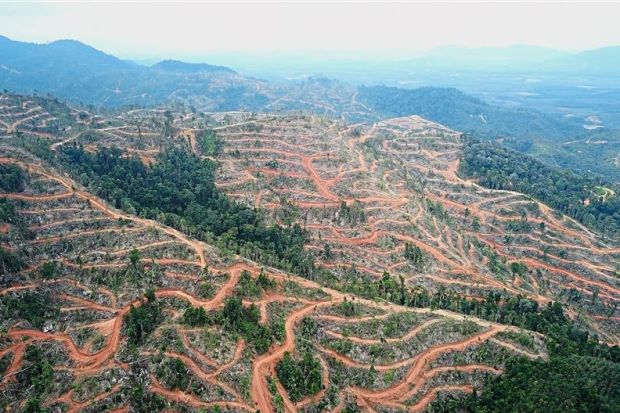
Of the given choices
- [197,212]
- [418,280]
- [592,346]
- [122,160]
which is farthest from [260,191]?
[592,346]

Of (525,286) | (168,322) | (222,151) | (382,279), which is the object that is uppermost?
(222,151)

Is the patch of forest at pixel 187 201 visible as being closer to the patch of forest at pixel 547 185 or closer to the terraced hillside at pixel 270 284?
the terraced hillside at pixel 270 284

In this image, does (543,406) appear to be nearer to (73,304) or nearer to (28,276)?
(73,304)

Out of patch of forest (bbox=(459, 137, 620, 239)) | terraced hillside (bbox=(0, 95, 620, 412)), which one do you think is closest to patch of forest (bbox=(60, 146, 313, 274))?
terraced hillside (bbox=(0, 95, 620, 412))

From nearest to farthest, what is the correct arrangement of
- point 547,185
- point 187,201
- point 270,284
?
point 270,284 < point 187,201 < point 547,185

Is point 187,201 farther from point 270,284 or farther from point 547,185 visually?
point 547,185

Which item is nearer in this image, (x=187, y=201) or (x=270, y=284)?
(x=270, y=284)

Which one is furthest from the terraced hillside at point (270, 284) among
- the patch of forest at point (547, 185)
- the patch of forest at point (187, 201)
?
the patch of forest at point (547, 185)

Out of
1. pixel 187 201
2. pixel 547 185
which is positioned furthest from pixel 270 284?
pixel 547 185
